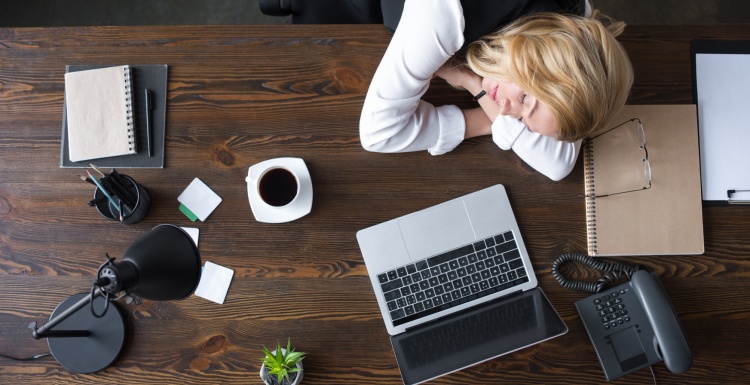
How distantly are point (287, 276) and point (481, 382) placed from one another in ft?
1.45

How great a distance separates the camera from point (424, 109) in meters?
1.10

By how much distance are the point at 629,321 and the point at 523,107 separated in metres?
0.47

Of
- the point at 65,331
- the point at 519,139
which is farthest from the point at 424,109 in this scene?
the point at 65,331

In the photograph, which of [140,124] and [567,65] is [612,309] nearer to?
[567,65]

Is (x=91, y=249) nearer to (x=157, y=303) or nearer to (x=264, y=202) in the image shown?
(x=157, y=303)

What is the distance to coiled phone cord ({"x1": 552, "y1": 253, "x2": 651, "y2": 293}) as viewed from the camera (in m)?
1.08

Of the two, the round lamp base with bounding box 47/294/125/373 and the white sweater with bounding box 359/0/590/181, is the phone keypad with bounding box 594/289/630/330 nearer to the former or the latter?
the white sweater with bounding box 359/0/590/181

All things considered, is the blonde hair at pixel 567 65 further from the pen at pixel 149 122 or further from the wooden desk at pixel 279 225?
the pen at pixel 149 122

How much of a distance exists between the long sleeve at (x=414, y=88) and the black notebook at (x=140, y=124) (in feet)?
1.39

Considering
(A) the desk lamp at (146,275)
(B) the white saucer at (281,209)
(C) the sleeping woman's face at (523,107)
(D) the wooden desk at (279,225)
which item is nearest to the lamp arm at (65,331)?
(A) the desk lamp at (146,275)

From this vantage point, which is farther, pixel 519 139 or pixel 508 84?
pixel 519 139

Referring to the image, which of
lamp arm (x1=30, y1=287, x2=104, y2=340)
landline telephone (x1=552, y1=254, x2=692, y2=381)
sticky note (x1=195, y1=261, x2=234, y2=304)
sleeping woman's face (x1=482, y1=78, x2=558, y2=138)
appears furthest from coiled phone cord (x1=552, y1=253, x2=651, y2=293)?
lamp arm (x1=30, y1=287, x2=104, y2=340)

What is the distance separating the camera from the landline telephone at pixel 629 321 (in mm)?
996

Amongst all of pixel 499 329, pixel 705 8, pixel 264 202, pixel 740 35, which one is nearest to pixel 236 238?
pixel 264 202
